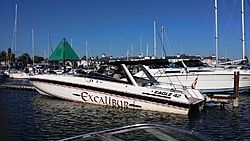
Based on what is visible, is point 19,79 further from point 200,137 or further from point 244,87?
point 200,137

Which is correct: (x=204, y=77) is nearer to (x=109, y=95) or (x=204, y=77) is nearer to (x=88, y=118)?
(x=109, y=95)

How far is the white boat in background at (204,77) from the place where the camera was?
21.3m

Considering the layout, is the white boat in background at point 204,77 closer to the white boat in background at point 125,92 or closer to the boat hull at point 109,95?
the white boat in background at point 125,92

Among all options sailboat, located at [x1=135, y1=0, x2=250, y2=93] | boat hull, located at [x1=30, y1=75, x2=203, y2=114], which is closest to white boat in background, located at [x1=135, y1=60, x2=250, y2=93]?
sailboat, located at [x1=135, y1=0, x2=250, y2=93]

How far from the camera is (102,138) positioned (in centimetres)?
353

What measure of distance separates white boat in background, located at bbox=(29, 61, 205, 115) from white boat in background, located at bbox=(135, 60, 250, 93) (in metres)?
5.79

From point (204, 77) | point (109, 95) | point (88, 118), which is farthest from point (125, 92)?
point (204, 77)

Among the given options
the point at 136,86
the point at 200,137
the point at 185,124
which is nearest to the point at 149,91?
the point at 136,86

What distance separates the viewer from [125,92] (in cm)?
1431

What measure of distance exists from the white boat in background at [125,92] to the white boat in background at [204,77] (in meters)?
5.79

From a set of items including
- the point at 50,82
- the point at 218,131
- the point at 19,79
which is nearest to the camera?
the point at 218,131

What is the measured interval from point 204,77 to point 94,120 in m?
12.0

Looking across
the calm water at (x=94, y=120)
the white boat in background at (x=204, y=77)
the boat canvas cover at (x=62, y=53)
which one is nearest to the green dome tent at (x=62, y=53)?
the boat canvas cover at (x=62, y=53)

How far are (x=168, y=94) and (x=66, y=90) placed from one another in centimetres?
640
